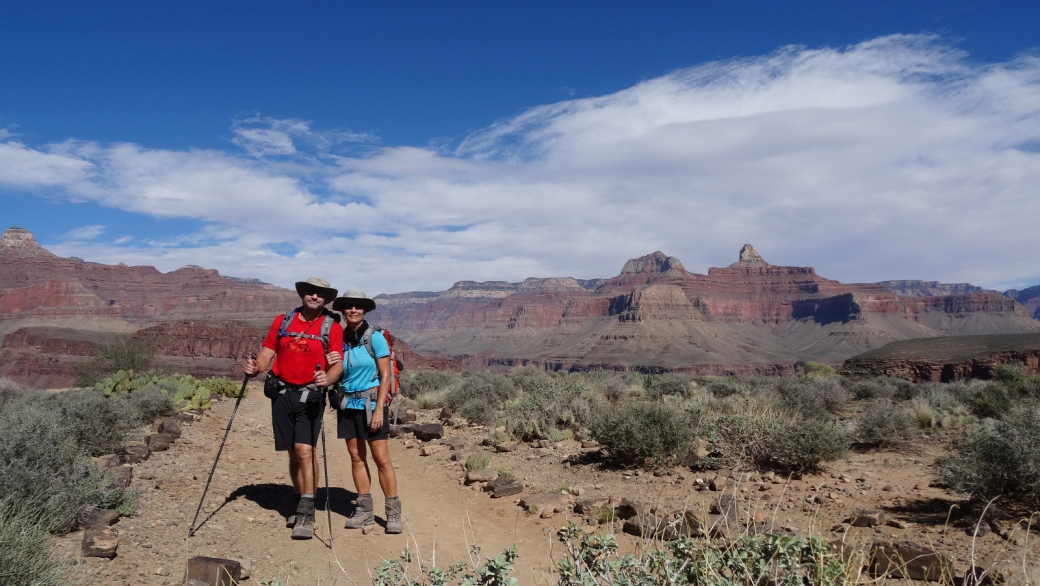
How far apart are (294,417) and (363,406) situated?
63 cm

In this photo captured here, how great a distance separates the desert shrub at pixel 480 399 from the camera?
13.0m

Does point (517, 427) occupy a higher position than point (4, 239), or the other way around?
point (4, 239)

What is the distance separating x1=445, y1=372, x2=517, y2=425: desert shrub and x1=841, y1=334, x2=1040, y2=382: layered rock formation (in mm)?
23867

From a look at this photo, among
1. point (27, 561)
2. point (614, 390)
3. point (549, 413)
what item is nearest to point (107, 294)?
point (614, 390)

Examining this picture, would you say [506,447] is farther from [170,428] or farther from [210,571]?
[210,571]

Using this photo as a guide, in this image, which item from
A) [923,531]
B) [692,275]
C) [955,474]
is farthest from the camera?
[692,275]

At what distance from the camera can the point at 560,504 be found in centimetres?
646

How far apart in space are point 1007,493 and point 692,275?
187m

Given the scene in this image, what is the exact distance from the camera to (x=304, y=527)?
5.27m

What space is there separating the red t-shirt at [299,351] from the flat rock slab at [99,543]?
1.72m

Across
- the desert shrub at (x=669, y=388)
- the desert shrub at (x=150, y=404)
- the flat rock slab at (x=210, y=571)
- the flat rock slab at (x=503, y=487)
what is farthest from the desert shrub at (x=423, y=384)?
the flat rock slab at (x=210, y=571)

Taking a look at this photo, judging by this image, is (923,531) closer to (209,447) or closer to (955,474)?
(955,474)

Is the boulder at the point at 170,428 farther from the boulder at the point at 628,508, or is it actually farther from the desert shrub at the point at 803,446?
the desert shrub at the point at 803,446

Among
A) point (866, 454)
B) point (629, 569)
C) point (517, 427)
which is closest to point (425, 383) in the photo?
point (517, 427)
